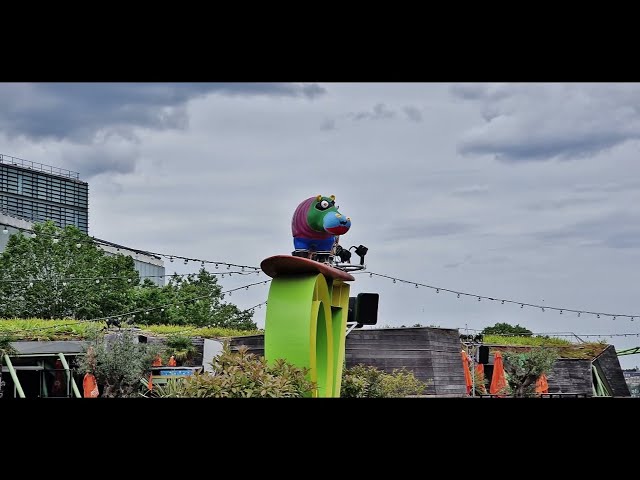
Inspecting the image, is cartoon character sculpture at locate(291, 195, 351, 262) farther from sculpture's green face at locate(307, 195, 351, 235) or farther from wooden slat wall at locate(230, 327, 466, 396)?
wooden slat wall at locate(230, 327, 466, 396)

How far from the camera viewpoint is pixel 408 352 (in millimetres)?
14664

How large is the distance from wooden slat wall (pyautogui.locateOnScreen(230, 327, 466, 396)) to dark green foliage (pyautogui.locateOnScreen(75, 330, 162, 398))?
3569 mm

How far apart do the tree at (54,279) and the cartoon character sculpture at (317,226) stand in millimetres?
12506

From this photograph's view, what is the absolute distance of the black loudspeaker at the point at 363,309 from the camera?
38.3 ft

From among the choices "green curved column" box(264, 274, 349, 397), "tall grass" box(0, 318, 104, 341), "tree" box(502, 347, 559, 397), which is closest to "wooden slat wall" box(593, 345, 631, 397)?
"tree" box(502, 347, 559, 397)

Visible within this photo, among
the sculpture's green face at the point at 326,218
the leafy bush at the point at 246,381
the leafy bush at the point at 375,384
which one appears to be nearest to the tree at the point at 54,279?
the leafy bush at the point at 375,384

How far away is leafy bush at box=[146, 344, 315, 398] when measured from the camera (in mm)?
9000

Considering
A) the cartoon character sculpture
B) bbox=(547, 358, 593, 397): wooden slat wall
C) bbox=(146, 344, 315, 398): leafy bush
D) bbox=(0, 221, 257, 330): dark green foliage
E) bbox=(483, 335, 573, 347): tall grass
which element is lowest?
bbox=(146, 344, 315, 398): leafy bush
